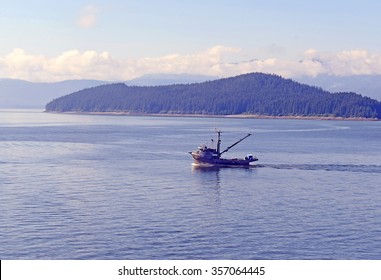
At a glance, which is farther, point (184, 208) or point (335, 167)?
point (335, 167)

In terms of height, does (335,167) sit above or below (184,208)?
above

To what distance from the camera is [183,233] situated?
164 feet

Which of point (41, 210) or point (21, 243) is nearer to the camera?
point (21, 243)

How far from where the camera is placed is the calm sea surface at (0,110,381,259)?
46125 millimetres

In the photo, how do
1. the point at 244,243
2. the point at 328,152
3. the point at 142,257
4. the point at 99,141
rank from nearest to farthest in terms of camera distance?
the point at 142,257, the point at 244,243, the point at 328,152, the point at 99,141

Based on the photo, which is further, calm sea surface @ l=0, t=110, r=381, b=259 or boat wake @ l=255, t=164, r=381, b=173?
boat wake @ l=255, t=164, r=381, b=173

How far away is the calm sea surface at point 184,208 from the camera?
4612 centimetres

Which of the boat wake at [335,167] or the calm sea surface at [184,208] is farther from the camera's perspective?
the boat wake at [335,167]

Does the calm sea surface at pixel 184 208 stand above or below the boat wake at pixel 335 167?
below

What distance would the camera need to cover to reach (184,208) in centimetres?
6088

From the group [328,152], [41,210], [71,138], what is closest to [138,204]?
[41,210]

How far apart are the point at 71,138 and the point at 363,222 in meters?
113

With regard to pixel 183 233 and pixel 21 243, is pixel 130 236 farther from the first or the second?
pixel 21 243

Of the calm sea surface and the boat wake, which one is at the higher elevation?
the boat wake
